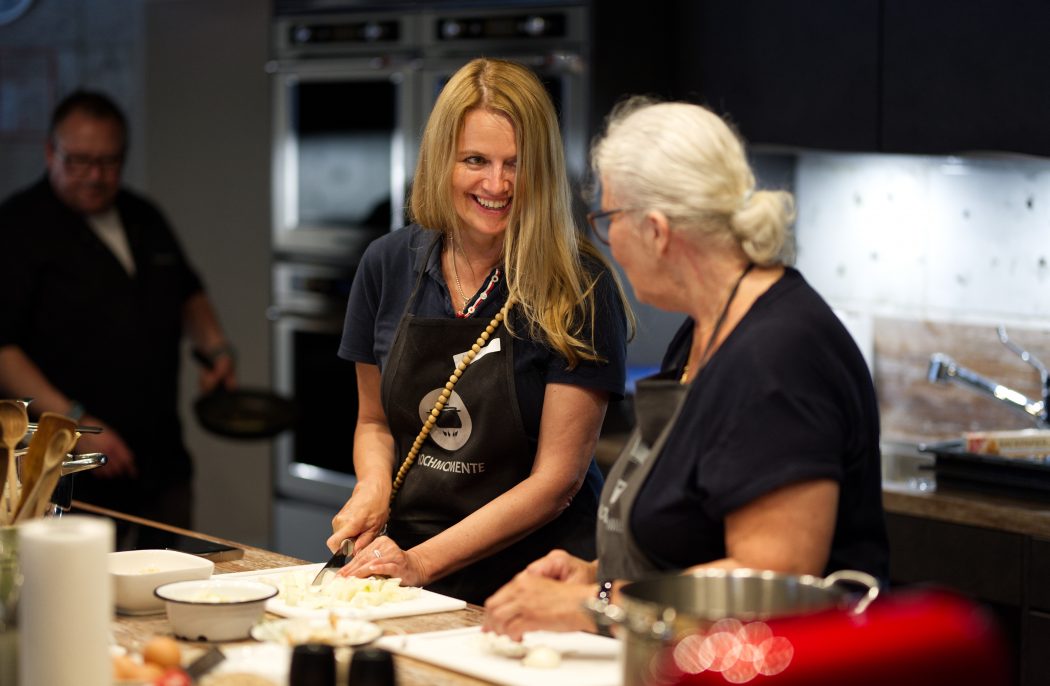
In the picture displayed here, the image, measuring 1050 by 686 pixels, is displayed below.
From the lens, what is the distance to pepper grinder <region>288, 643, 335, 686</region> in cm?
144

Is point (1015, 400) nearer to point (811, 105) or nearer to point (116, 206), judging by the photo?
point (811, 105)

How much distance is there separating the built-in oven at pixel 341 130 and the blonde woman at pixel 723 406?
8.36 ft

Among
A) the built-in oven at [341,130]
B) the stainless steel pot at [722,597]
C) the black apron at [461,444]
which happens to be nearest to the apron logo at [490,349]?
the black apron at [461,444]

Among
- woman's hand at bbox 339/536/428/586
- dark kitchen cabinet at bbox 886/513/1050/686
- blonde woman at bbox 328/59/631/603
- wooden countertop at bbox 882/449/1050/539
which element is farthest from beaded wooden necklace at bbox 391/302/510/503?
dark kitchen cabinet at bbox 886/513/1050/686

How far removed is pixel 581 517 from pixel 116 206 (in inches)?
81.8

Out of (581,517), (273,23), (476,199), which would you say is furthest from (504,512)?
(273,23)

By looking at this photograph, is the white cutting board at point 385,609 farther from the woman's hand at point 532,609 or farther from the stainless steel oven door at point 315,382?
the stainless steel oven door at point 315,382

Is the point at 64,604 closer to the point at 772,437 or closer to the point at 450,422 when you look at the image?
the point at 772,437

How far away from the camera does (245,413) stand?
3.73m

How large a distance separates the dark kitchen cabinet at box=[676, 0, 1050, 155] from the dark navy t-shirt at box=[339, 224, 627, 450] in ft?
4.30

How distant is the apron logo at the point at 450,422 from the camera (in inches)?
89.3

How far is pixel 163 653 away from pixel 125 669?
61 millimetres

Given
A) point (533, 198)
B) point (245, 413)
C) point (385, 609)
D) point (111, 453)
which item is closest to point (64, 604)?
point (385, 609)

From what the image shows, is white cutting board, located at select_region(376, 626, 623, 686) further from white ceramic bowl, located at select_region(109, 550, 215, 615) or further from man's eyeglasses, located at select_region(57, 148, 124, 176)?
man's eyeglasses, located at select_region(57, 148, 124, 176)
